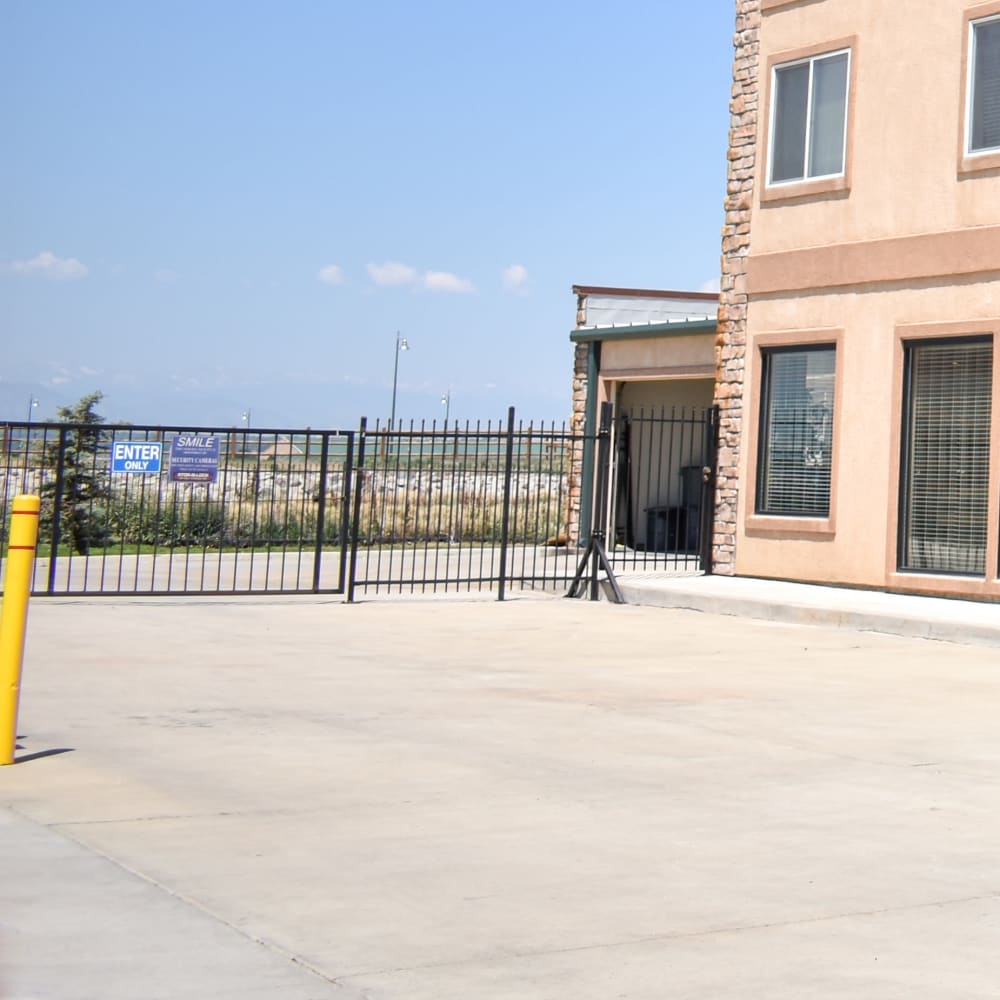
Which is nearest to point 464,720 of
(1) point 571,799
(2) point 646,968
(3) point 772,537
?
→ (1) point 571,799

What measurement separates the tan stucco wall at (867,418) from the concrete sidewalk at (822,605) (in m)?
0.30

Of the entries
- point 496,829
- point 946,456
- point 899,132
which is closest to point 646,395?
point 899,132

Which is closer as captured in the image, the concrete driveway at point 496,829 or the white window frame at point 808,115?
the concrete driveway at point 496,829

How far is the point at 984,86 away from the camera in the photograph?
17.5 meters

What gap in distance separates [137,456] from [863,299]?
8.57 m

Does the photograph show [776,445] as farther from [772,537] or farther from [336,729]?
[336,729]

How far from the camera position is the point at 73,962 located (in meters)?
4.67

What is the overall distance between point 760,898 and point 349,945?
158 centimetres

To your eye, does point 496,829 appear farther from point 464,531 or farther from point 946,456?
point 464,531

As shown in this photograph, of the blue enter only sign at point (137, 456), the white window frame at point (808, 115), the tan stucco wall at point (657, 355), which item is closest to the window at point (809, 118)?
the white window frame at point (808, 115)

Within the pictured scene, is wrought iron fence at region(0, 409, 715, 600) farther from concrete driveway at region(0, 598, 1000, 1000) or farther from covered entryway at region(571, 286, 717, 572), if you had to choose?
concrete driveway at region(0, 598, 1000, 1000)

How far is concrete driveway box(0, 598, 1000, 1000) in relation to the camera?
4.82 m

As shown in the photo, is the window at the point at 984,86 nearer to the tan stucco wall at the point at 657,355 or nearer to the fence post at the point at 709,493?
the fence post at the point at 709,493

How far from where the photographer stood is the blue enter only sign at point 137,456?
1814 cm
